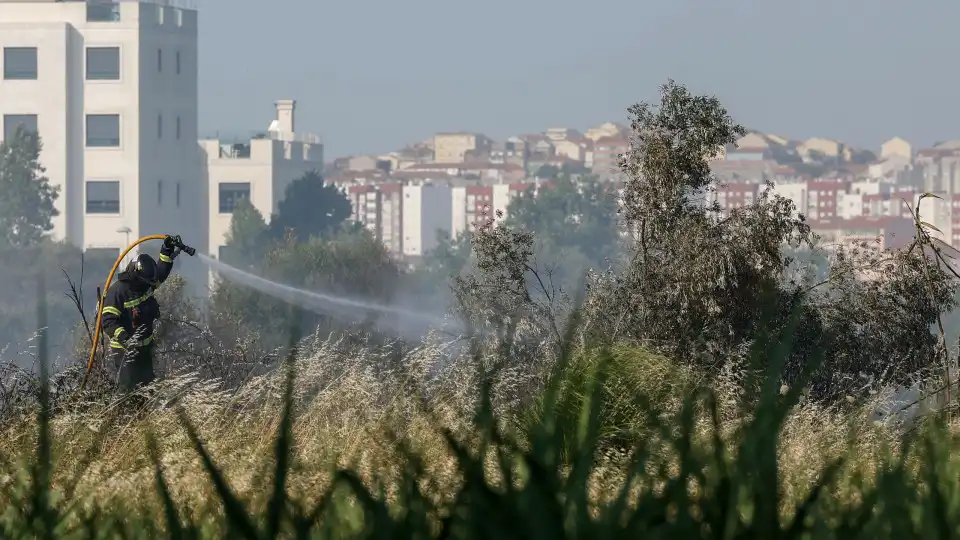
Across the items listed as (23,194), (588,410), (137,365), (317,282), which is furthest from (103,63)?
(588,410)

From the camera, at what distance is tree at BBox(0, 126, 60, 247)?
417 feet

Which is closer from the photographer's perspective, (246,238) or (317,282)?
(317,282)

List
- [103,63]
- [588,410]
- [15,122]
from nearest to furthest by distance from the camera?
[588,410] < [15,122] < [103,63]

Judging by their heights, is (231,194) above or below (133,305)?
below

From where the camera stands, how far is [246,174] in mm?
160750

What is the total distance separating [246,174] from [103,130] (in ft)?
73.8

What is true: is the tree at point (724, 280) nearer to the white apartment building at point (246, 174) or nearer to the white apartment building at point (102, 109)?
the white apartment building at point (102, 109)

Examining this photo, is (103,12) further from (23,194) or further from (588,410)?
(588,410)

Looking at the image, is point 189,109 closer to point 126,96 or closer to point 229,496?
point 126,96

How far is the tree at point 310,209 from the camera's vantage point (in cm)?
14850

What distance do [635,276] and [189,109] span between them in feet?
428

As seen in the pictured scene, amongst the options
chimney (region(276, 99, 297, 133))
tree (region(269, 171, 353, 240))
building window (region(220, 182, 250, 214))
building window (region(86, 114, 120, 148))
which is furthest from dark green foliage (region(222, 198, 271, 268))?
chimney (region(276, 99, 297, 133))

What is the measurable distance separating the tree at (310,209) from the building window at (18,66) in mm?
22296

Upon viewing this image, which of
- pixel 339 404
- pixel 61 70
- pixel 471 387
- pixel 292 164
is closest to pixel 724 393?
pixel 471 387
